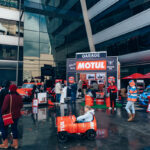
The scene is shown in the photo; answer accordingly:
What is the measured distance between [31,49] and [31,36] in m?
2.14

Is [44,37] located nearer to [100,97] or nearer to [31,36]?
[31,36]

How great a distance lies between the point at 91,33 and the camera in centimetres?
2781

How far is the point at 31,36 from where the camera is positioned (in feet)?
76.2

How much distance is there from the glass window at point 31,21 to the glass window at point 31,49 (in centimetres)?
256

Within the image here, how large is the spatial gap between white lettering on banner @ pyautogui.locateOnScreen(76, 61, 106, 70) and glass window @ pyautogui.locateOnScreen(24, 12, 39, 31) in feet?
41.4

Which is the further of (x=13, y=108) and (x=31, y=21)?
(x=31, y=21)

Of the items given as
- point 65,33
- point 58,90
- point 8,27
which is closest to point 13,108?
point 58,90

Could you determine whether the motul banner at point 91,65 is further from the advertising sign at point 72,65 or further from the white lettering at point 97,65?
the advertising sign at point 72,65

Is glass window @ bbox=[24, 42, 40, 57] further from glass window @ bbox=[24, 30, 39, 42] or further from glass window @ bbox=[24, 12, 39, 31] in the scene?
glass window @ bbox=[24, 12, 39, 31]

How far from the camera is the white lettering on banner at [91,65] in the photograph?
46.5 ft

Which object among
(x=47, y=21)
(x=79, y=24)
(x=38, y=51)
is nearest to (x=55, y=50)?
(x=38, y=51)

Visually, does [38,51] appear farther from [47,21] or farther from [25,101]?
[25,101]

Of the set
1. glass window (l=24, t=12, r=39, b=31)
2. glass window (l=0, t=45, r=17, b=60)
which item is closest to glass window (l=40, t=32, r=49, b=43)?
glass window (l=24, t=12, r=39, b=31)

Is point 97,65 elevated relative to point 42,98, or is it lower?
elevated
